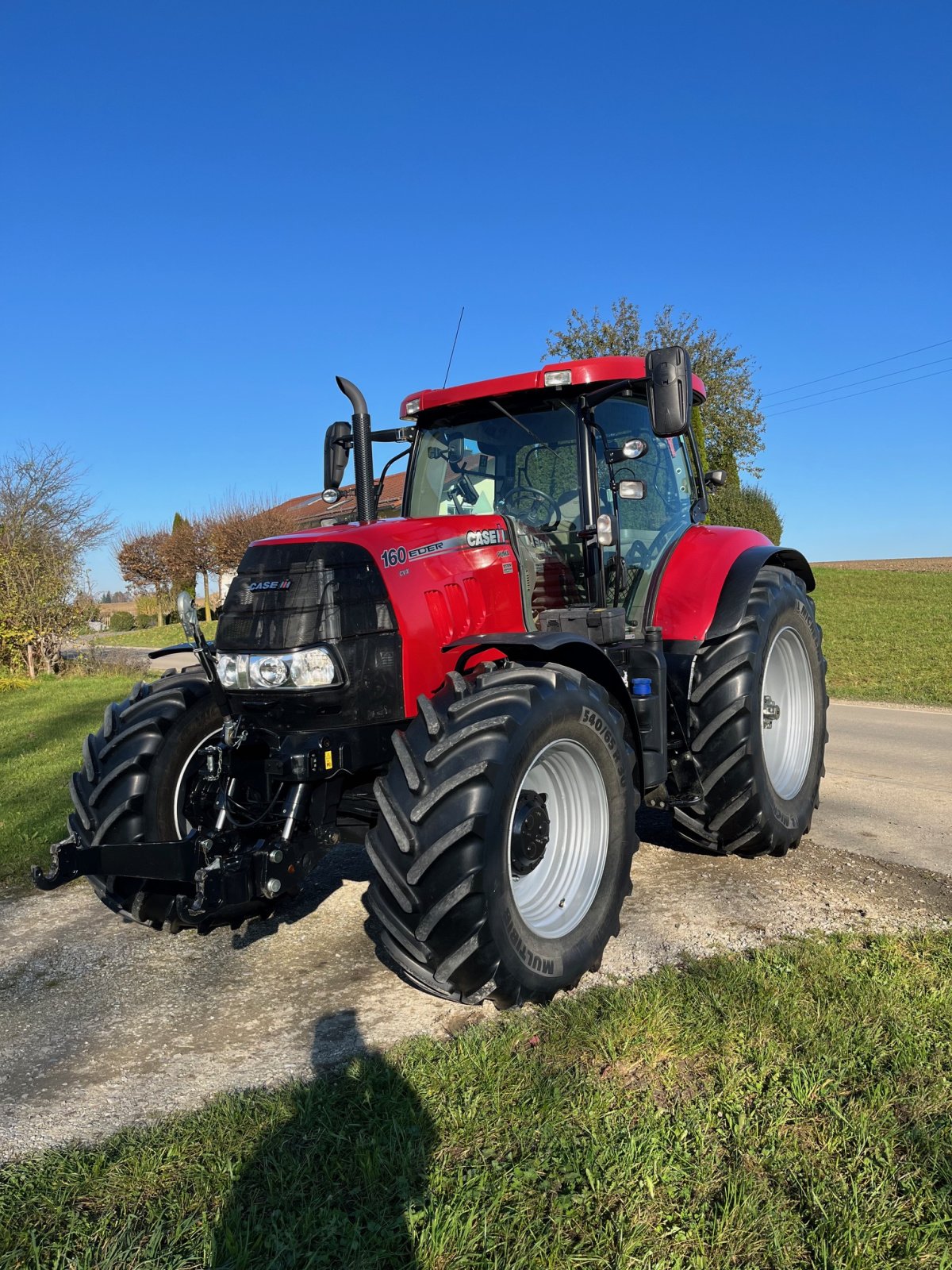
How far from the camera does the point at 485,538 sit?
4027 mm

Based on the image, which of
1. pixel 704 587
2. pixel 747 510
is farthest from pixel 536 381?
pixel 747 510

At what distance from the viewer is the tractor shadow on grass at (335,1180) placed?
6.92 feet

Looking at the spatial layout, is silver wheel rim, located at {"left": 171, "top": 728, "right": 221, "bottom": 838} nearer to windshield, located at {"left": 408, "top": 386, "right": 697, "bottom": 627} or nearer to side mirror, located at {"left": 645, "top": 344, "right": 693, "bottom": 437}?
windshield, located at {"left": 408, "top": 386, "right": 697, "bottom": 627}

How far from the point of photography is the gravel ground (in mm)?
2963

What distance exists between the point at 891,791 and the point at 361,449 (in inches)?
175

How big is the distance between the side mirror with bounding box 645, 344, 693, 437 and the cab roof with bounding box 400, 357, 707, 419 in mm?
265

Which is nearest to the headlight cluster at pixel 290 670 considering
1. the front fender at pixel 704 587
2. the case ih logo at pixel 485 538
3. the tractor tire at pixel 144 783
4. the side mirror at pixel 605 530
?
the tractor tire at pixel 144 783

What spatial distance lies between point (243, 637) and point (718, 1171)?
88.5 inches

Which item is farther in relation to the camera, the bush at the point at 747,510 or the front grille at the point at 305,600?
the bush at the point at 747,510

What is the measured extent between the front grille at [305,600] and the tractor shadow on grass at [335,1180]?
1.40m

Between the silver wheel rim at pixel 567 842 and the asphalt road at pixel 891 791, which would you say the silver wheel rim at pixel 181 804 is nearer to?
the silver wheel rim at pixel 567 842

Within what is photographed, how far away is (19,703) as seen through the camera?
13742 millimetres

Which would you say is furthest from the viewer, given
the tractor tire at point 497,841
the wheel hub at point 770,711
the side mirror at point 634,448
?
the wheel hub at point 770,711

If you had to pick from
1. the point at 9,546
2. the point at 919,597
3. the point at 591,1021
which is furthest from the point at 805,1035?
the point at 919,597
